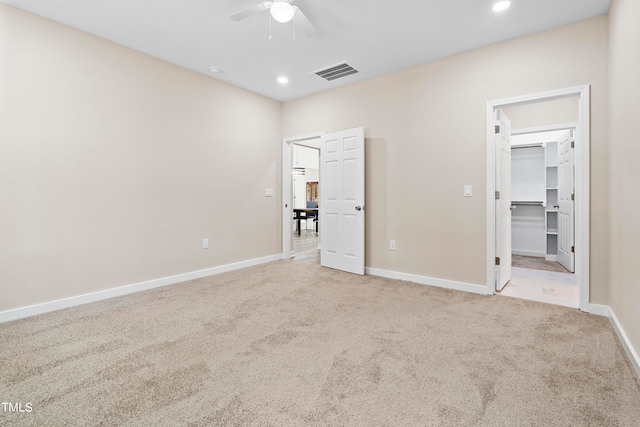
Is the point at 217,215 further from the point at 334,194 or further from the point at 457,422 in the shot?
the point at 457,422

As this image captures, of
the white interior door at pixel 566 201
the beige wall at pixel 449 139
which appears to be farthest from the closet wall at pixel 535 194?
the beige wall at pixel 449 139

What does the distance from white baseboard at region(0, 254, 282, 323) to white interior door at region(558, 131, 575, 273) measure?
481 centimetres

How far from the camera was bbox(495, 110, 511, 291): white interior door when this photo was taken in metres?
3.24

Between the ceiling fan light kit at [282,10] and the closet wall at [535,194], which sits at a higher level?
the ceiling fan light kit at [282,10]

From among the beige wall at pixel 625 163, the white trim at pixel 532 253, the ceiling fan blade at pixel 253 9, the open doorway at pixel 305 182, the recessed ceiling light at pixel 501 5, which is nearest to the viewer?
the beige wall at pixel 625 163

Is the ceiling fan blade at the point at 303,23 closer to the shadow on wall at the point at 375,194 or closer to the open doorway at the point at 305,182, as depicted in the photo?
the shadow on wall at the point at 375,194

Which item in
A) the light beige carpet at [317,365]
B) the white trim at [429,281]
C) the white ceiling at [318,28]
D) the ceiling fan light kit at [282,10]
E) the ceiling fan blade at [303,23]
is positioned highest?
the white ceiling at [318,28]

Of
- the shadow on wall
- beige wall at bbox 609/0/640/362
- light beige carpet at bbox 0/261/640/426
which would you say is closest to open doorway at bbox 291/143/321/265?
the shadow on wall

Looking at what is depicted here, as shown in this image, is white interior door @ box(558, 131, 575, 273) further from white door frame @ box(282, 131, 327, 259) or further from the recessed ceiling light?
white door frame @ box(282, 131, 327, 259)

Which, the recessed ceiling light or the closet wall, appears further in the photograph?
the closet wall

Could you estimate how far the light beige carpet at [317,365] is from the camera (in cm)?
142

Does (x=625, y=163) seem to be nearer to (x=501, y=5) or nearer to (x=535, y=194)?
(x=501, y=5)

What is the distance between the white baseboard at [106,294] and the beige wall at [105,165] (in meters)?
0.05

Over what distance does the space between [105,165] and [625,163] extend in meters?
4.56
